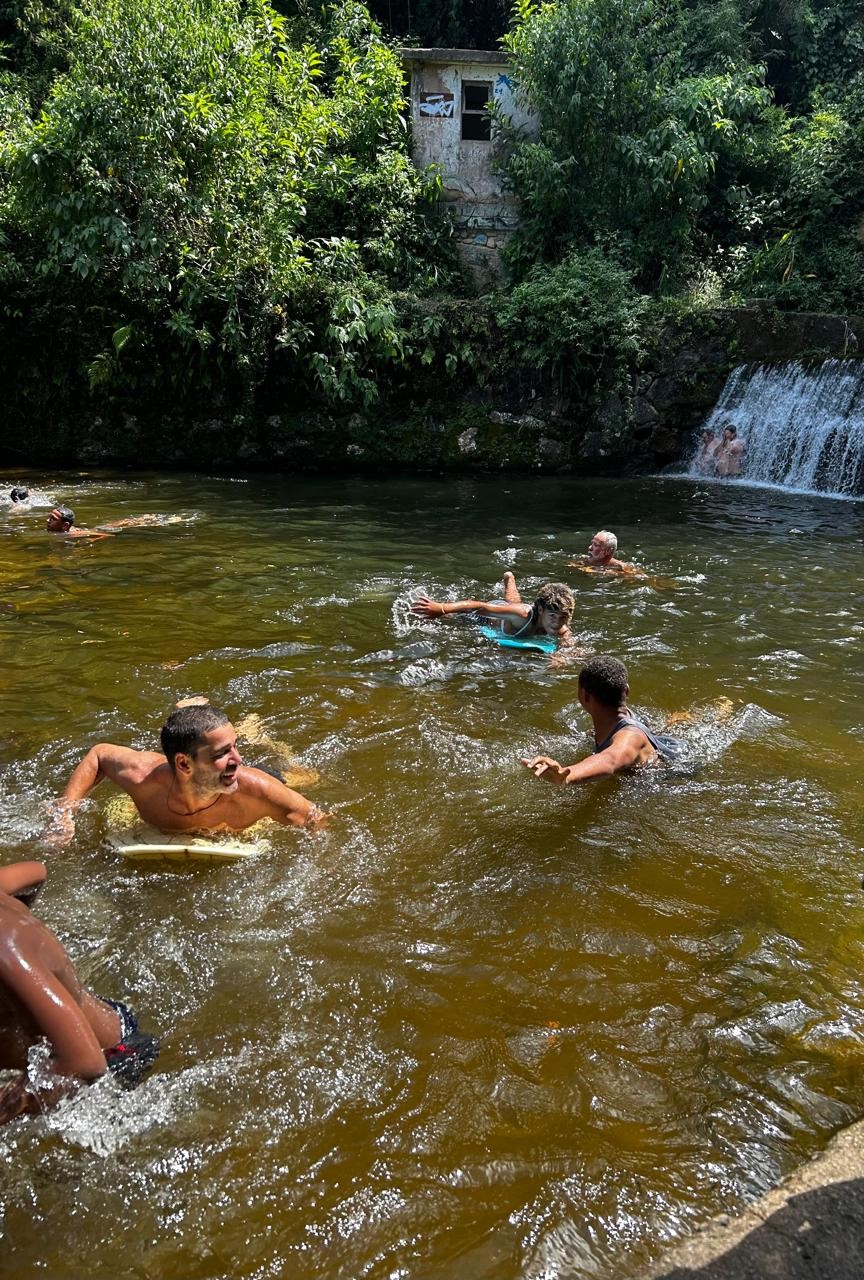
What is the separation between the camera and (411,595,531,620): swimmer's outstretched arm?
7.12 metres

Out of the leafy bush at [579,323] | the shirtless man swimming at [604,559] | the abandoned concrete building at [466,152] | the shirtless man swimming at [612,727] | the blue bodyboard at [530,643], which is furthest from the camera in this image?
the abandoned concrete building at [466,152]

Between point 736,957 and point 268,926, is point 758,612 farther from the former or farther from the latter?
point 268,926

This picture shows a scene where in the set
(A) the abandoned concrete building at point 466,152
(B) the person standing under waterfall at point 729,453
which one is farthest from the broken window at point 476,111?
(B) the person standing under waterfall at point 729,453

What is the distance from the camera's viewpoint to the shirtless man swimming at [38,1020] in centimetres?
238

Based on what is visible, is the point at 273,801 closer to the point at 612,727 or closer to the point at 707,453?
the point at 612,727

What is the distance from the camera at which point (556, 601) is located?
6.64 meters

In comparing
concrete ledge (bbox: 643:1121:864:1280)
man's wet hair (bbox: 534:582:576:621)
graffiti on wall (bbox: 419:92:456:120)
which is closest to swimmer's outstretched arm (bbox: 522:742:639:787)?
concrete ledge (bbox: 643:1121:864:1280)

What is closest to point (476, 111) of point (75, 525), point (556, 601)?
point (75, 525)

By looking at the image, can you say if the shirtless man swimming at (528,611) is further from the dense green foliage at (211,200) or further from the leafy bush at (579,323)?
the leafy bush at (579,323)

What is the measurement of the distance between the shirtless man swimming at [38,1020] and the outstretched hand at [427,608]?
197 inches

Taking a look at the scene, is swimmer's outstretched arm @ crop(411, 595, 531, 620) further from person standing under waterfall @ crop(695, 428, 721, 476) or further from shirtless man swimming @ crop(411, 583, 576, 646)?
person standing under waterfall @ crop(695, 428, 721, 476)

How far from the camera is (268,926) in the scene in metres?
3.52

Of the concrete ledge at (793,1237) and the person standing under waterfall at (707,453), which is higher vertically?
the person standing under waterfall at (707,453)

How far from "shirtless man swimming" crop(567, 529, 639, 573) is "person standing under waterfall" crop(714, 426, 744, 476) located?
7.19 metres
